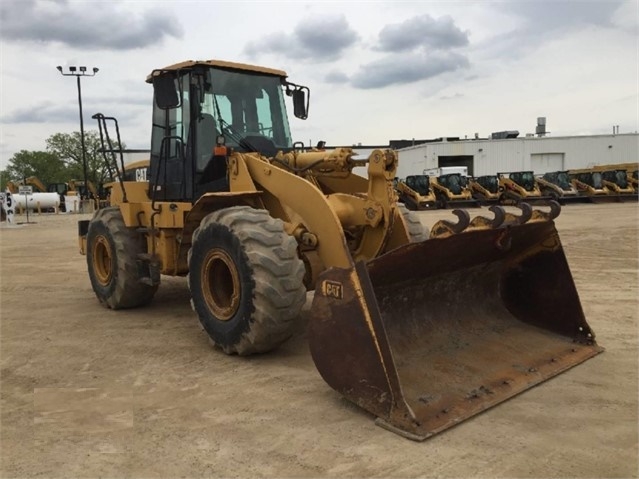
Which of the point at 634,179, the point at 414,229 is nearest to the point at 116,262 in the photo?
the point at 414,229

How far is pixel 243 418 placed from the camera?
3770 mm

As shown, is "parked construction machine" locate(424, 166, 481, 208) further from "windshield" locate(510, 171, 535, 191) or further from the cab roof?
the cab roof

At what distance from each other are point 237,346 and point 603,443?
2.81m

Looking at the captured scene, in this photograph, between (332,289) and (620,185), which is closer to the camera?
(332,289)

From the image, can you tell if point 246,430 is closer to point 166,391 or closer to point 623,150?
point 166,391

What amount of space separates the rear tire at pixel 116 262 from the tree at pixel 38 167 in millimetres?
60853

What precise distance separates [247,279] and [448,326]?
172cm

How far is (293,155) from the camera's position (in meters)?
6.02

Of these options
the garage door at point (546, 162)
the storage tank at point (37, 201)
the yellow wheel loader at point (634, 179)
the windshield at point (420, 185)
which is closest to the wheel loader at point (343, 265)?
the windshield at point (420, 185)

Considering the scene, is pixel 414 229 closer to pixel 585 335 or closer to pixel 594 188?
pixel 585 335

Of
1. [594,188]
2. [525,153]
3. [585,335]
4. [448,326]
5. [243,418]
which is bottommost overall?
[243,418]

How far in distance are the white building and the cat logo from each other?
45882 millimetres

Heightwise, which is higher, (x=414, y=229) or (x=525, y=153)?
(x=525, y=153)

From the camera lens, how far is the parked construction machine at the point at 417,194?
27.3m
